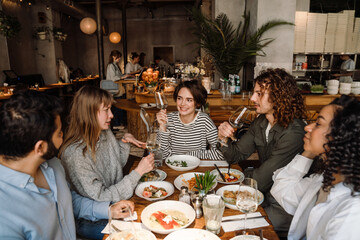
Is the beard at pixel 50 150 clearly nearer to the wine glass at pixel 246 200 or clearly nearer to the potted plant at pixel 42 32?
the wine glass at pixel 246 200

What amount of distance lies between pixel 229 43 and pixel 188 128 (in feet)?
10.9

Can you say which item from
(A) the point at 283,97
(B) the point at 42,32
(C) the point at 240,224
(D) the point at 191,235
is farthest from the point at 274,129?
(B) the point at 42,32

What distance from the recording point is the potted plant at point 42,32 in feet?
30.0

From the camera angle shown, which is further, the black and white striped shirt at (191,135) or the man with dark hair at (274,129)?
the black and white striped shirt at (191,135)

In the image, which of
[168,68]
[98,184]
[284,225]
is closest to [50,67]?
[168,68]

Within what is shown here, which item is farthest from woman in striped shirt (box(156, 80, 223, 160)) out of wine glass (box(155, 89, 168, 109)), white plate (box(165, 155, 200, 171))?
white plate (box(165, 155, 200, 171))

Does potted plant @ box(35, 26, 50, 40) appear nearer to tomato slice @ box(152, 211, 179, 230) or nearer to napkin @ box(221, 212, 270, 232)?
tomato slice @ box(152, 211, 179, 230)

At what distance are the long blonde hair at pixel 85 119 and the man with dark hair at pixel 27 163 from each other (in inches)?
17.6

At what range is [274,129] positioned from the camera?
1998mm

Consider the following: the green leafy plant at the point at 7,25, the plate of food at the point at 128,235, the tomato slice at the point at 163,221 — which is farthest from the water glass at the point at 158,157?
the green leafy plant at the point at 7,25

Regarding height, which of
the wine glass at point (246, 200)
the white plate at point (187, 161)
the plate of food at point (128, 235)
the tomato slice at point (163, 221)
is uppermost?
the wine glass at point (246, 200)

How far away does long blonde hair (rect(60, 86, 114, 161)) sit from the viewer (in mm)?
1642

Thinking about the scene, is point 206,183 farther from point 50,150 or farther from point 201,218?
point 50,150

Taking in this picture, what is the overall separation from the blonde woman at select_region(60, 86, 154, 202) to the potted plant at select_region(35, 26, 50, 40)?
9.04m
